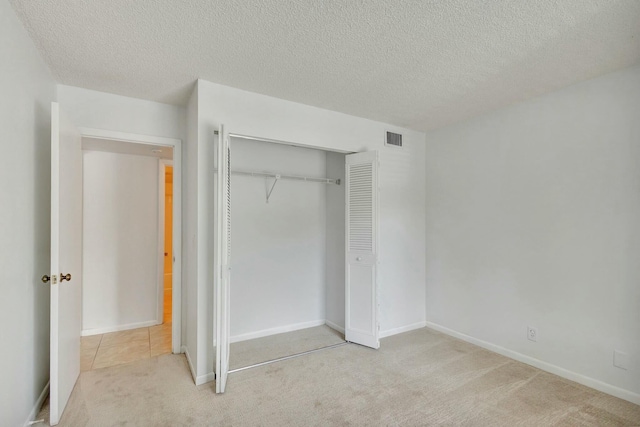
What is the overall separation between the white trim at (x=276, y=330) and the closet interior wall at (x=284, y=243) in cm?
1

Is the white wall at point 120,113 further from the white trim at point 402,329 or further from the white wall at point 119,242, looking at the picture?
the white trim at point 402,329

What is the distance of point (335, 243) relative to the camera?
3.93 meters

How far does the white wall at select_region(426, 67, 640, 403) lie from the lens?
2.38 meters

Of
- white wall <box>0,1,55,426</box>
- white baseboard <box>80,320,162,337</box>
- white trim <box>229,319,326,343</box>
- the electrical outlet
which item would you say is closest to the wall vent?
white trim <box>229,319,326,343</box>

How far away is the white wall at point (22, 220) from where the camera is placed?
5.48ft

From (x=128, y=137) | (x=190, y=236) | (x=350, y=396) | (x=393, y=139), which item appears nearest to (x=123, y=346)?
(x=190, y=236)

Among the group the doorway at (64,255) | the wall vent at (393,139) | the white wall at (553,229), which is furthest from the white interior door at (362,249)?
the doorway at (64,255)

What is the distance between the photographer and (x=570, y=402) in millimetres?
2311

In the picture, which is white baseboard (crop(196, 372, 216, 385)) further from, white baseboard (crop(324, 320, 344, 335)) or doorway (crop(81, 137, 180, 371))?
white baseboard (crop(324, 320, 344, 335))

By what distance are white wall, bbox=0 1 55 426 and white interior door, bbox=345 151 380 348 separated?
2650mm

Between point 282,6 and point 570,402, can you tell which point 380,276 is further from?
point 282,6

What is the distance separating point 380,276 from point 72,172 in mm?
3105

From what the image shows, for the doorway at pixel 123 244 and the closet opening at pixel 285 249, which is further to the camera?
the doorway at pixel 123 244

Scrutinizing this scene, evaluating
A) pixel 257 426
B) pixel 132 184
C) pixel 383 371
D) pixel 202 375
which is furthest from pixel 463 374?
pixel 132 184
